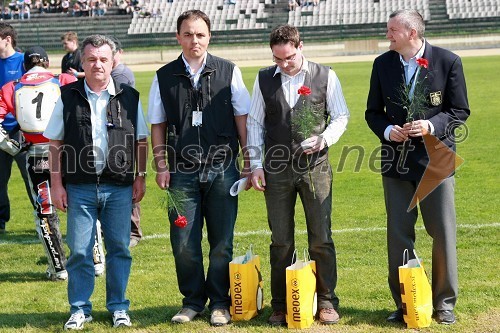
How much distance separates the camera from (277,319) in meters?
5.68

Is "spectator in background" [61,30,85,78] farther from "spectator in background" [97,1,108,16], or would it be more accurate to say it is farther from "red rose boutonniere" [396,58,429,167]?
"spectator in background" [97,1,108,16]

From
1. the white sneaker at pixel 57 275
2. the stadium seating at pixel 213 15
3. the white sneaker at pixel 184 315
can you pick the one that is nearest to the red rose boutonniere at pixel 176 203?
the white sneaker at pixel 184 315

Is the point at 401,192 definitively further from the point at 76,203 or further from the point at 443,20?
the point at 443,20

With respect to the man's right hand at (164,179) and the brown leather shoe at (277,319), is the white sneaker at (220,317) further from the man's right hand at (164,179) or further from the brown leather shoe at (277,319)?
the man's right hand at (164,179)

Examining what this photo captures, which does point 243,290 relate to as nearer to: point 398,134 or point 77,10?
point 398,134

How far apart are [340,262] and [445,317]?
1826mm

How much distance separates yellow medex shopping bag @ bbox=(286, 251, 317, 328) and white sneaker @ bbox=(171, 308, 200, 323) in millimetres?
709

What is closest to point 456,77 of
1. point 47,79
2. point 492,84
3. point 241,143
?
point 241,143

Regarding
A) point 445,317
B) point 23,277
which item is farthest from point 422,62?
point 23,277

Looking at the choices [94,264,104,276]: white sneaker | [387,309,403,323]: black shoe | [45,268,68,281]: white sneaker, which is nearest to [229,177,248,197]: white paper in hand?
[387,309,403,323]: black shoe

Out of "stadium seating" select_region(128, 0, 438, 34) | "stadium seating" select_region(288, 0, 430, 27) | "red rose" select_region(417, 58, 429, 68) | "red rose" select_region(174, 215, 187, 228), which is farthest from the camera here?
"stadium seating" select_region(128, 0, 438, 34)

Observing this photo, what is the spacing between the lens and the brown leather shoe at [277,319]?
565cm

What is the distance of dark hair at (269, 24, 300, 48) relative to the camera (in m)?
5.31

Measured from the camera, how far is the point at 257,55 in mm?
41531
